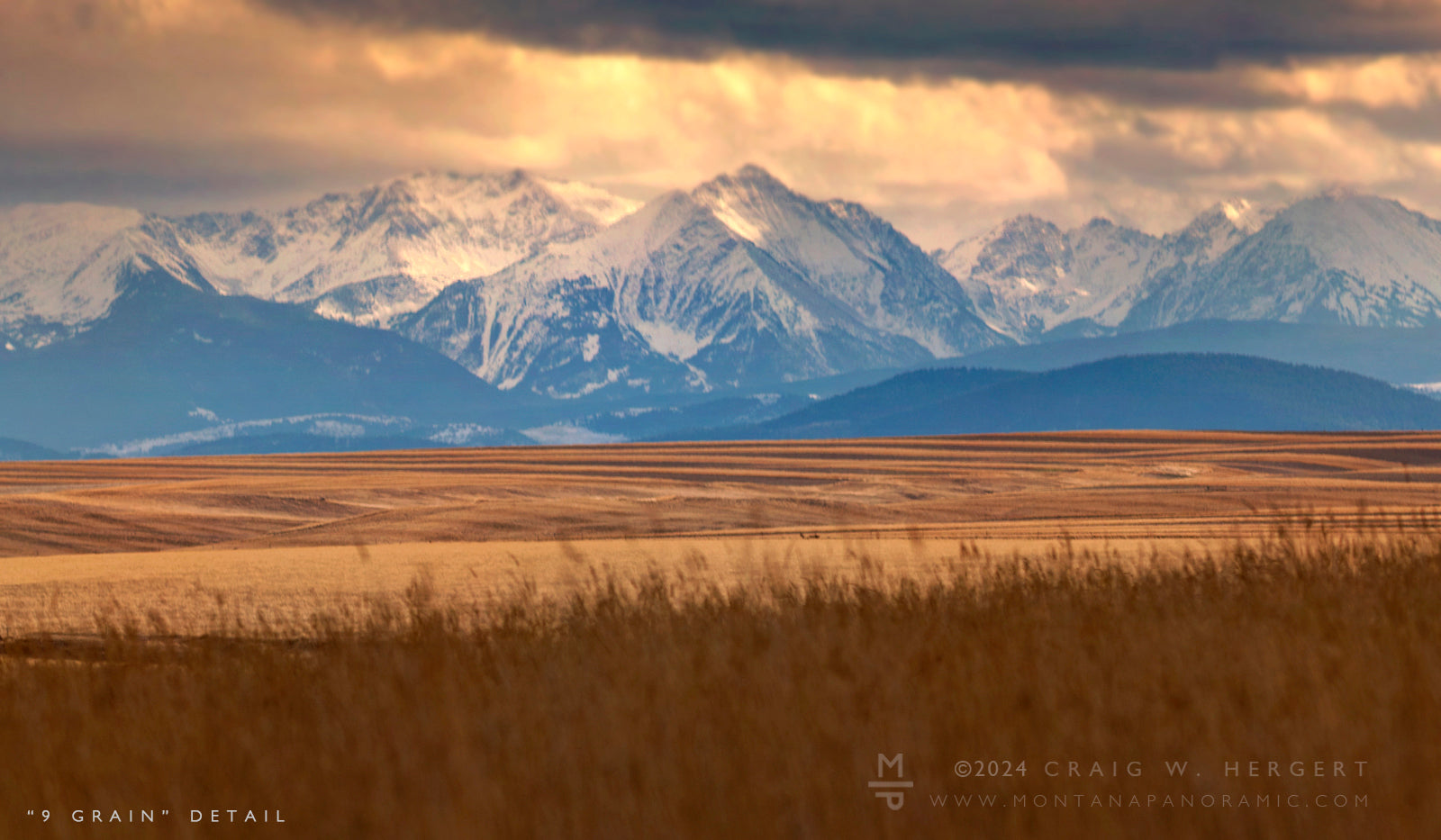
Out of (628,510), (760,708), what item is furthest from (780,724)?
(628,510)

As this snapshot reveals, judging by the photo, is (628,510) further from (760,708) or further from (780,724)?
(780,724)

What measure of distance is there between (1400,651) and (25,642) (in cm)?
1043

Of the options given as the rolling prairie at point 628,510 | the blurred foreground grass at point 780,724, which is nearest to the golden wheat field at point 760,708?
the blurred foreground grass at point 780,724

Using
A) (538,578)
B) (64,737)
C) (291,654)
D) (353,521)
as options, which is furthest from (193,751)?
(353,521)

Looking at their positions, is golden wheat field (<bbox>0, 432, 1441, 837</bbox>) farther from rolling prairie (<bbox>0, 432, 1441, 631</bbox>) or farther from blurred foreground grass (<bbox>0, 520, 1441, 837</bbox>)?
rolling prairie (<bbox>0, 432, 1441, 631</bbox>)

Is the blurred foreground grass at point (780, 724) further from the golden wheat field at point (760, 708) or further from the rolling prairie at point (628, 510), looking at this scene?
the rolling prairie at point (628, 510)

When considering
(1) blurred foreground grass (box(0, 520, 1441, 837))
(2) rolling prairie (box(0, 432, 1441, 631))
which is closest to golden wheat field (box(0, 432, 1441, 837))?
(1) blurred foreground grass (box(0, 520, 1441, 837))

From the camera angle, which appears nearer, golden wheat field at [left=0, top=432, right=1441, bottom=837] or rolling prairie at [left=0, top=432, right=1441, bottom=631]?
golden wheat field at [left=0, top=432, right=1441, bottom=837]

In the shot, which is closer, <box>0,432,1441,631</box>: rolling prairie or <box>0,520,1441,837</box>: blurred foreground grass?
<box>0,520,1441,837</box>: blurred foreground grass

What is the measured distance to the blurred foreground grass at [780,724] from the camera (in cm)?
662

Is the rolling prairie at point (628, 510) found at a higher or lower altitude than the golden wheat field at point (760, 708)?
higher

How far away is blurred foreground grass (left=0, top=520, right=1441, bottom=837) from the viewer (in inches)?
261

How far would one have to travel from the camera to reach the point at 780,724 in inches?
300

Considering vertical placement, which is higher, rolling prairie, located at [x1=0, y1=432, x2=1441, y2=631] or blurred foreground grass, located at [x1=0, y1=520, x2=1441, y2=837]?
rolling prairie, located at [x1=0, y1=432, x2=1441, y2=631]
